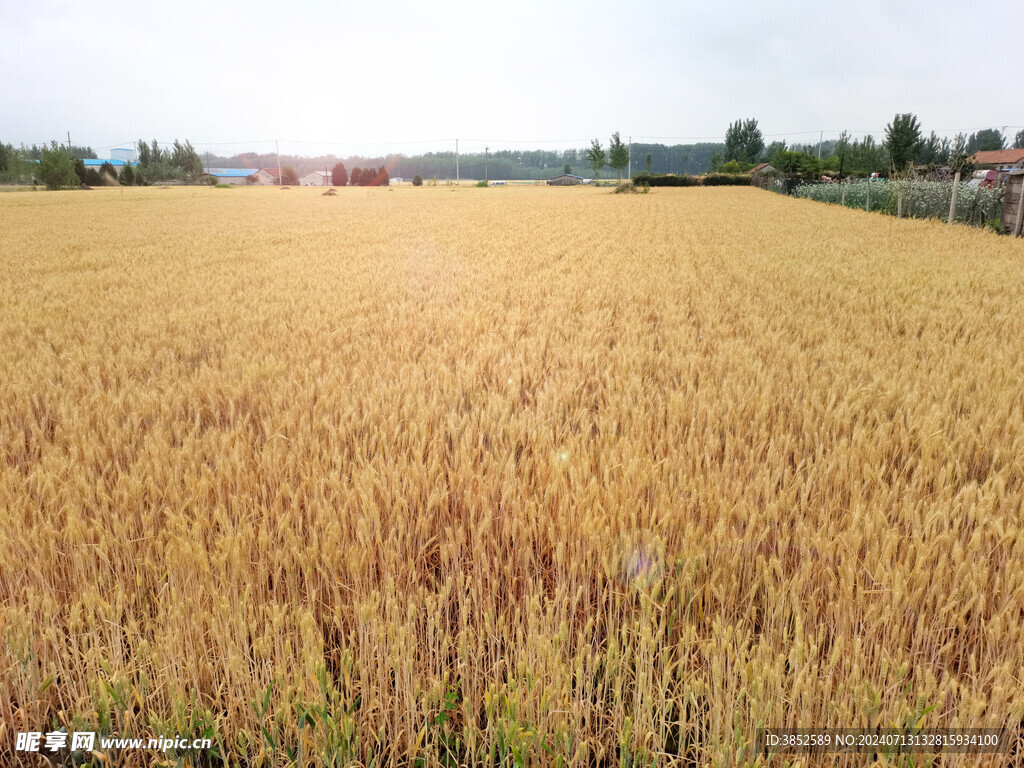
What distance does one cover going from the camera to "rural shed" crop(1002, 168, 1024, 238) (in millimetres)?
15047

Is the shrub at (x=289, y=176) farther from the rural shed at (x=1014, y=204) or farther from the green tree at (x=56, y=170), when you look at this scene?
the rural shed at (x=1014, y=204)

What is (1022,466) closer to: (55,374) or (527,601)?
(527,601)

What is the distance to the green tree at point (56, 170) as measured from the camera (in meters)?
64.2

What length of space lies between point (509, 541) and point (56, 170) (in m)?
82.0

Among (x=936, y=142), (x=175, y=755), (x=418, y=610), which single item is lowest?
(x=175, y=755)

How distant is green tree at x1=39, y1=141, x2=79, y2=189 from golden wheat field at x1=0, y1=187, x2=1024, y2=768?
76.8 meters

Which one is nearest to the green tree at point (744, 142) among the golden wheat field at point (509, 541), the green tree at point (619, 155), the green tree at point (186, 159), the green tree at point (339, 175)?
the green tree at point (619, 155)

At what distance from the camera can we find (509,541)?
2404 mm

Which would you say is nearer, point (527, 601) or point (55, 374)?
point (527, 601)

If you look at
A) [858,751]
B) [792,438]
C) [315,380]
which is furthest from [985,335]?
[315,380]

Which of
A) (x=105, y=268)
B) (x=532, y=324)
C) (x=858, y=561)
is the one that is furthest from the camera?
(x=105, y=268)

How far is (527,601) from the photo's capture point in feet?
6.34

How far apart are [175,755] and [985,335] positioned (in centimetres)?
639

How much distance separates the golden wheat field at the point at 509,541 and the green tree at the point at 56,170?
7679 centimetres
